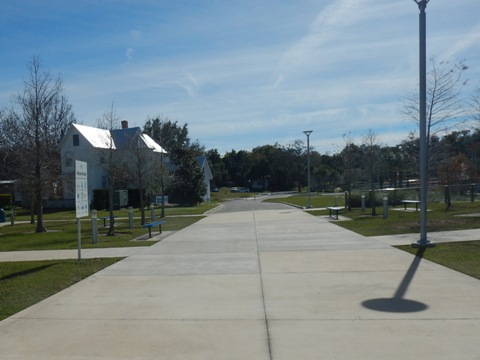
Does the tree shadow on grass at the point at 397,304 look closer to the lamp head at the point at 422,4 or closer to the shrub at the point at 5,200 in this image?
the lamp head at the point at 422,4

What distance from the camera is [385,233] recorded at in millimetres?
16328

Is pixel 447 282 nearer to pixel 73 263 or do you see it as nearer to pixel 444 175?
pixel 73 263

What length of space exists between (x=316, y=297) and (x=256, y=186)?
111072 millimetres

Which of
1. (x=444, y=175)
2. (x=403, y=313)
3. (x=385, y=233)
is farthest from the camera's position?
(x=444, y=175)

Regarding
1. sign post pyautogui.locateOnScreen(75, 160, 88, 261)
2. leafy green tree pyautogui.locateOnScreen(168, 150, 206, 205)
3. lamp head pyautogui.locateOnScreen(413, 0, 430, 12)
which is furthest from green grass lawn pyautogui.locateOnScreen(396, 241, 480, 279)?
leafy green tree pyautogui.locateOnScreen(168, 150, 206, 205)

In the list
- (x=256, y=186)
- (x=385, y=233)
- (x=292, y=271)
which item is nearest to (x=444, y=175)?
(x=385, y=233)

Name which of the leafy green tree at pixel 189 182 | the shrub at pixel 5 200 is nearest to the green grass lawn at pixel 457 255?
the leafy green tree at pixel 189 182

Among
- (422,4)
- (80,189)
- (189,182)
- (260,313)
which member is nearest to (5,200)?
(189,182)

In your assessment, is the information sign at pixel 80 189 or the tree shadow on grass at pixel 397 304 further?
the information sign at pixel 80 189

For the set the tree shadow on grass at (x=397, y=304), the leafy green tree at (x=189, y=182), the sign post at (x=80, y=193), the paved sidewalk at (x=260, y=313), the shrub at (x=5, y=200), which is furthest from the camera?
the leafy green tree at (x=189, y=182)

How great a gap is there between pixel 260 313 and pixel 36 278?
18.0ft

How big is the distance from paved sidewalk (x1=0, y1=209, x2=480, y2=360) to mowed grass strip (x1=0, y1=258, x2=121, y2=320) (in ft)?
1.16

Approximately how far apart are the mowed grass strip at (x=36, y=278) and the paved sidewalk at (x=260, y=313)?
35 cm

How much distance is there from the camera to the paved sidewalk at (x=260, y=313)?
5.34 m
